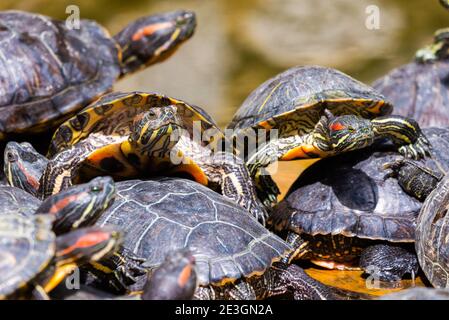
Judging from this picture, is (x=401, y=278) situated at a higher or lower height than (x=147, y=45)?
lower

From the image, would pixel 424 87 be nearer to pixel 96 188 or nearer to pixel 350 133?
pixel 350 133

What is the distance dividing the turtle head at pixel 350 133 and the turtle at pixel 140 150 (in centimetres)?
66

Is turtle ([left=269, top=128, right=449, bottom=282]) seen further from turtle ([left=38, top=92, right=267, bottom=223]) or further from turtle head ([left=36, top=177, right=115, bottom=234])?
turtle head ([left=36, top=177, right=115, bottom=234])

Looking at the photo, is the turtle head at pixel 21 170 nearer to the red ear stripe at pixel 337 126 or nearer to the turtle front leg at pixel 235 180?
the turtle front leg at pixel 235 180

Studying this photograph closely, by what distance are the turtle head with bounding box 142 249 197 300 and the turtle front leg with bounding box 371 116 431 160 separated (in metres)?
2.17

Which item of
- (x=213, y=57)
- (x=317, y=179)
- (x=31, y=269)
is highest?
(x=31, y=269)

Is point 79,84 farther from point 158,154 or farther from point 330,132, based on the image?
point 330,132

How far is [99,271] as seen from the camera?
371 centimetres

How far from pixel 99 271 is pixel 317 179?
178cm

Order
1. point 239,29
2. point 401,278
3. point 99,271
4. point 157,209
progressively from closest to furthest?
point 99,271
point 157,209
point 401,278
point 239,29

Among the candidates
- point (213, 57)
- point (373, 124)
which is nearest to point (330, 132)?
point (373, 124)

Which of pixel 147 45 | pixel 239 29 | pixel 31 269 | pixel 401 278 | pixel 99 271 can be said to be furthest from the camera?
pixel 239 29

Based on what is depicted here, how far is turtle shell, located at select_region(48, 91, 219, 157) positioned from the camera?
180 inches

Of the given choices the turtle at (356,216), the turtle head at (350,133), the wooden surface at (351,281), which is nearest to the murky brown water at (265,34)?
the turtle at (356,216)
